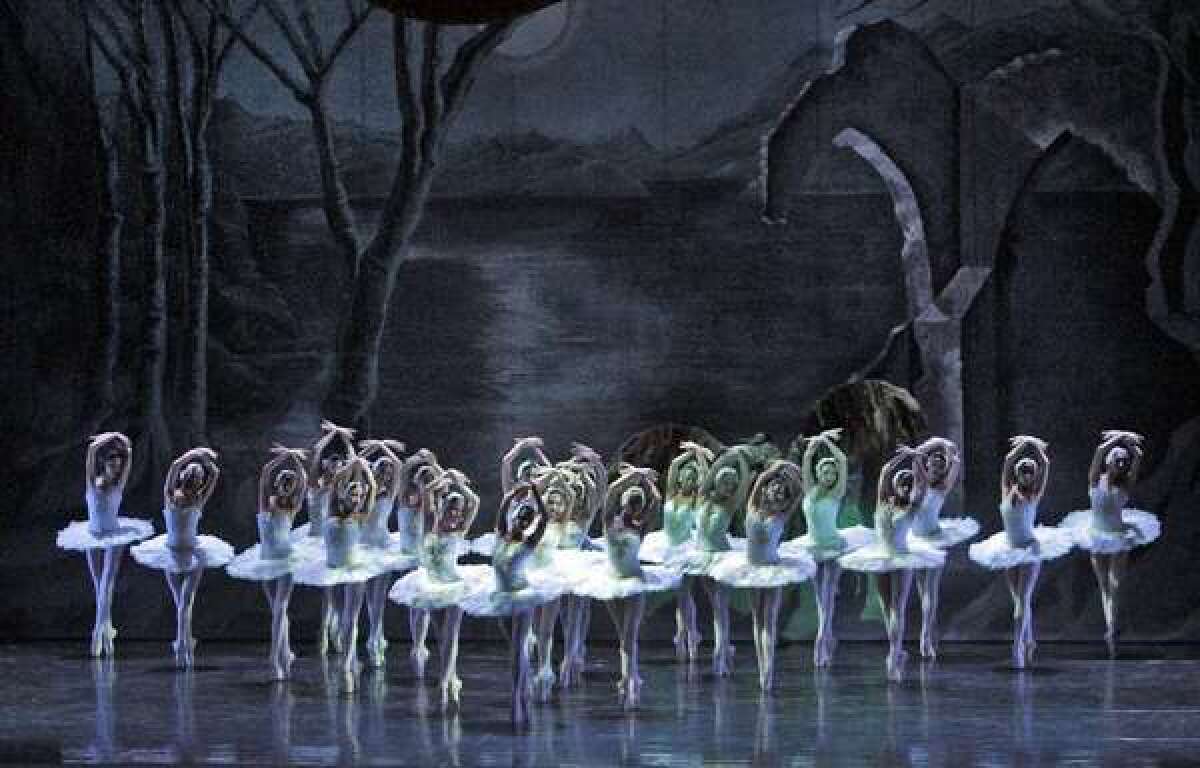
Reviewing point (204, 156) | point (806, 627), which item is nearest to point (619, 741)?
point (806, 627)

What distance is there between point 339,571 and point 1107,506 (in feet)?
18.4

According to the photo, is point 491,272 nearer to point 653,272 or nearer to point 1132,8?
point 653,272

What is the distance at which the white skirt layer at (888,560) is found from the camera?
14.2 meters

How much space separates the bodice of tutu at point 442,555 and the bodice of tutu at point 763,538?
210cm

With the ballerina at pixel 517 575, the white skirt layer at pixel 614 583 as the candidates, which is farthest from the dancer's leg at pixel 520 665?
the white skirt layer at pixel 614 583

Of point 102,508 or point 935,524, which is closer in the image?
point 935,524

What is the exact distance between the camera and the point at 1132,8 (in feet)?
56.1

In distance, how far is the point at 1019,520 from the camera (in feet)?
48.0

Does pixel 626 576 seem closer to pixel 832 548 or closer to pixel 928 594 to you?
pixel 832 548

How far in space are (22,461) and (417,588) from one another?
6.46 m

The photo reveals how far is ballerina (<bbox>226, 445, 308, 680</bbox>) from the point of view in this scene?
14375 mm

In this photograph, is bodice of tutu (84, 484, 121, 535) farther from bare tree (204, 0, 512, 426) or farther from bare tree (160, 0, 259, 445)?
bare tree (204, 0, 512, 426)

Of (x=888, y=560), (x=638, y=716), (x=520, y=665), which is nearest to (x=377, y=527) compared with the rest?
(x=520, y=665)

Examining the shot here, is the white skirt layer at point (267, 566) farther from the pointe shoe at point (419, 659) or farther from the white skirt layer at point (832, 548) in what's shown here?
the white skirt layer at point (832, 548)
